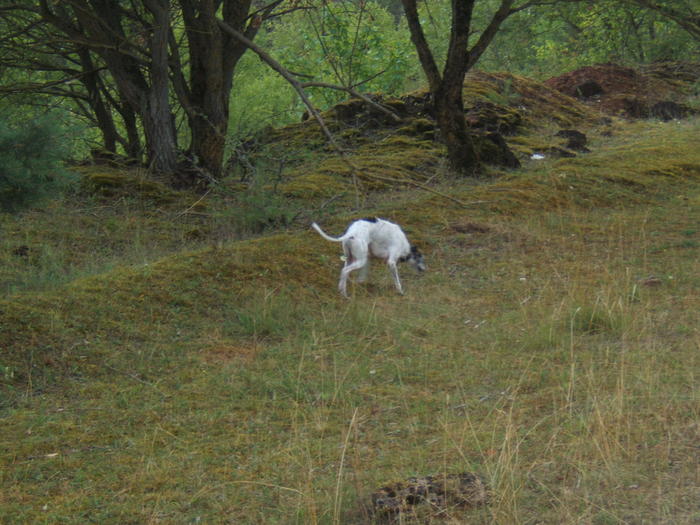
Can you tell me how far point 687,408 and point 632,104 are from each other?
56.9 feet

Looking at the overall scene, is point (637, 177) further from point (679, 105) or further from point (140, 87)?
point (679, 105)

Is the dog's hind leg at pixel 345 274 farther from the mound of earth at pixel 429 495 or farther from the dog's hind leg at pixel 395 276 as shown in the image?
the mound of earth at pixel 429 495

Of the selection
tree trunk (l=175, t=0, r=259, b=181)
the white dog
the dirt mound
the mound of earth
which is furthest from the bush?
the dirt mound

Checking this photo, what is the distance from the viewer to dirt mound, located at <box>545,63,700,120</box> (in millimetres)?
20031

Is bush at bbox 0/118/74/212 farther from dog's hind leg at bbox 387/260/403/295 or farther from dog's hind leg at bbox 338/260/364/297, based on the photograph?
dog's hind leg at bbox 387/260/403/295

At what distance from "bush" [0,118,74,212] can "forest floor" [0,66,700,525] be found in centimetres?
106

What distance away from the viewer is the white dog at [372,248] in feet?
25.6

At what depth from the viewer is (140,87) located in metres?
11.1

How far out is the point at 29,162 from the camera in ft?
18.4

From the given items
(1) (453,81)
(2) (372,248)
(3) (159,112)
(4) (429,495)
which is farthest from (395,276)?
(1) (453,81)

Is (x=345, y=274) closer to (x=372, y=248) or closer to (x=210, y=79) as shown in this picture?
(x=372, y=248)

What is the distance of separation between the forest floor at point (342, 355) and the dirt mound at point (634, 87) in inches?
340

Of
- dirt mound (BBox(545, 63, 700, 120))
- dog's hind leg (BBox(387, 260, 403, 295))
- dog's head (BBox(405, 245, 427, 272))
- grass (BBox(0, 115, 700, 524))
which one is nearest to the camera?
grass (BBox(0, 115, 700, 524))

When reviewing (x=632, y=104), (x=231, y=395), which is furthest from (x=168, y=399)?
(x=632, y=104)
